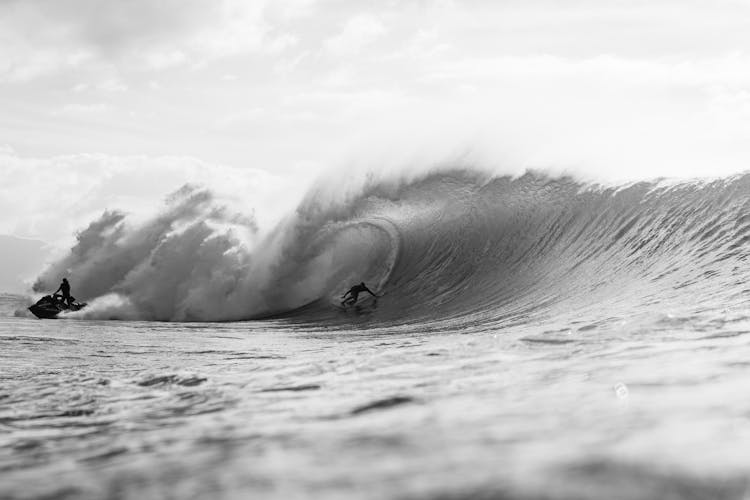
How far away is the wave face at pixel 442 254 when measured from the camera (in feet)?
38.9

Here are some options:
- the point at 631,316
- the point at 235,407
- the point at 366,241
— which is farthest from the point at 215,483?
the point at 366,241

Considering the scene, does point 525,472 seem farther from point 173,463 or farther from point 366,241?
point 366,241

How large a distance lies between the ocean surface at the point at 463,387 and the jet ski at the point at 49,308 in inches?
179

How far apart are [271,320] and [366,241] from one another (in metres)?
3.74

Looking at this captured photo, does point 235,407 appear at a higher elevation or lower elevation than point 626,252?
lower

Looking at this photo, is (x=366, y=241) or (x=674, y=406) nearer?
(x=674, y=406)

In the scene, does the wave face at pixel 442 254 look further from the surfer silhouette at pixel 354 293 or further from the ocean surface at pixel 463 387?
the surfer silhouette at pixel 354 293

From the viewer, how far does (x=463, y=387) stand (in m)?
4.29

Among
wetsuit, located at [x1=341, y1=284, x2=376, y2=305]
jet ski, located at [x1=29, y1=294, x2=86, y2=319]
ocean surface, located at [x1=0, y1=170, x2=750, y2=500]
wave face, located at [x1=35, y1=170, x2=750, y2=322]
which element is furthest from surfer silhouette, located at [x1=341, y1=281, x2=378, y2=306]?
jet ski, located at [x1=29, y1=294, x2=86, y2=319]

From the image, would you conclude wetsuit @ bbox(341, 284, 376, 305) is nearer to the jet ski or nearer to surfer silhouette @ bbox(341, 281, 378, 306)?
surfer silhouette @ bbox(341, 281, 378, 306)

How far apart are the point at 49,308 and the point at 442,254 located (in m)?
10.3

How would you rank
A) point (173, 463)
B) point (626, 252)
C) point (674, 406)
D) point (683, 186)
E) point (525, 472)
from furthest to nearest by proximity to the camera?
point (683, 186) → point (626, 252) → point (674, 406) → point (173, 463) → point (525, 472)

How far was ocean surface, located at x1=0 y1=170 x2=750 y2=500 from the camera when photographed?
104 inches

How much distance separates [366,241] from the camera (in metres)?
20.3
